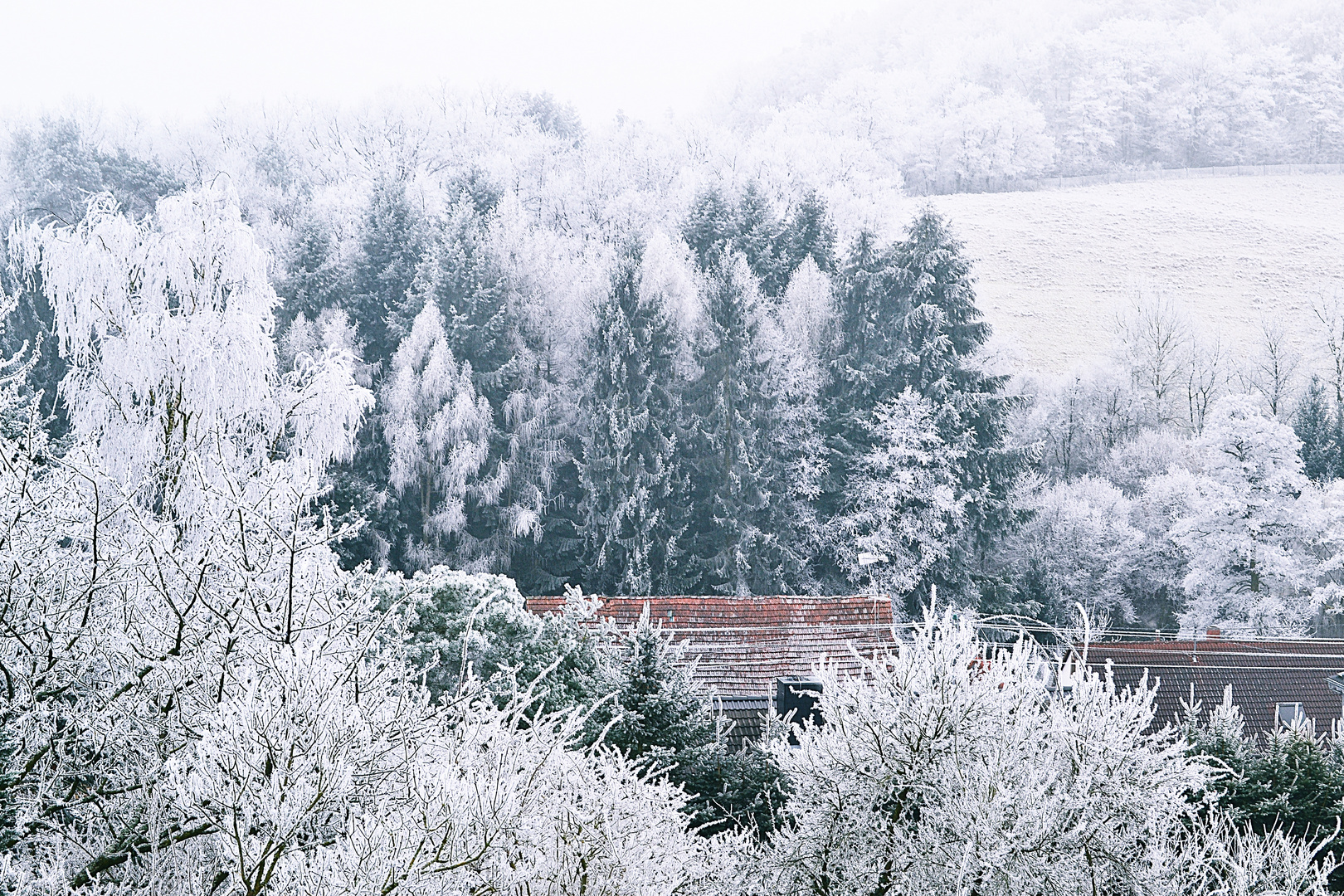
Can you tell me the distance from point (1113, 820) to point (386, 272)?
839 inches

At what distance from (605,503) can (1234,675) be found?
11690mm

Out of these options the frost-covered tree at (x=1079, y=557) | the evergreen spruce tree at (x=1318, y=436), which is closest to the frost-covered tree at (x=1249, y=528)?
the frost-covered tree at (x=1079, y=557)

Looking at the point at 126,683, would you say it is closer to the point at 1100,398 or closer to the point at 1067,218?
the point at 1100,398

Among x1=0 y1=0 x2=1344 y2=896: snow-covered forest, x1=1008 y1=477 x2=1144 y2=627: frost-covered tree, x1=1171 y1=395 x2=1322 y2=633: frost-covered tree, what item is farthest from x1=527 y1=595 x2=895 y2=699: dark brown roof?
x1=1171 y1=395 x2=1322 y2=633: frost-covered tree

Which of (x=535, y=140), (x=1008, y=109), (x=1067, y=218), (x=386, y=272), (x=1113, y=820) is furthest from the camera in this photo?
(x=1008, y=109)

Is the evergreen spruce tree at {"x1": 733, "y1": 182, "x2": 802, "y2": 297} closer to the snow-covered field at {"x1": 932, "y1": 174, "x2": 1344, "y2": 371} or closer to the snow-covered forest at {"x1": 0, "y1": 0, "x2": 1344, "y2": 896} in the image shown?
the snow-covered forest at {"x1": 0, "y1": 0, "x2": 1344, "y2": 896}

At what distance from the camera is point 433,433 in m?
20.7

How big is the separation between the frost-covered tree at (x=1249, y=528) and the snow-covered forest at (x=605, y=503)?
0.37ft

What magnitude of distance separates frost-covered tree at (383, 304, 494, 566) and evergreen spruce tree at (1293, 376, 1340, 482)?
2002 centimetres

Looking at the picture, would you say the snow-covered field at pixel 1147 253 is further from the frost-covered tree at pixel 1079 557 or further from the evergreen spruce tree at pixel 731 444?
the evergreen spruce tree at pixel 731 444

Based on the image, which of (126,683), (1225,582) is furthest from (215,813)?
(1225,582)

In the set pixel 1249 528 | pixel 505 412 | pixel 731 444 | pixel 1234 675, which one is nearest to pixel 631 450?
pixel 731 444

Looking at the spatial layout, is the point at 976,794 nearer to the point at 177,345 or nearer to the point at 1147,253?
the point at 177,345

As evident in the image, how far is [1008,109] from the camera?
55.7 metres
